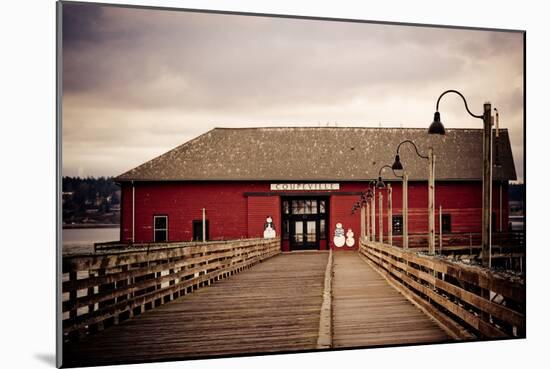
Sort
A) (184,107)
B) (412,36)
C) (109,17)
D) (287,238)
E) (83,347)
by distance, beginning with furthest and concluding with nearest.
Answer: (287,238) < (412,36) < (184,107) < (109,17) < (83,347)

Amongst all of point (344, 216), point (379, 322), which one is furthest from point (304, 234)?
point (379, 322)

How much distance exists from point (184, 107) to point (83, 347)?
221 centimetres

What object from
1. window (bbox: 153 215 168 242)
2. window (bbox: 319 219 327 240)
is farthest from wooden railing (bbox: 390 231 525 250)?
window (bbox: 153 215 168 242)

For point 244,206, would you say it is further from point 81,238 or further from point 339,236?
point 81,238

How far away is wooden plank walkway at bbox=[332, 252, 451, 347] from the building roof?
159 cm

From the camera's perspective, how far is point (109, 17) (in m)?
5.56

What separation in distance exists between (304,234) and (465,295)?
487cm

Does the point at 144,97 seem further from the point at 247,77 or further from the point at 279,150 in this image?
the point at 279,150

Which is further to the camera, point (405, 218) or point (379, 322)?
point (405, 218)

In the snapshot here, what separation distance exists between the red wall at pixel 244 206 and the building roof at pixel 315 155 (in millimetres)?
169

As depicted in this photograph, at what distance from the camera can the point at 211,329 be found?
5.77 m


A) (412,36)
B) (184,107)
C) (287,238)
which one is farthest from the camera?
(287,238)

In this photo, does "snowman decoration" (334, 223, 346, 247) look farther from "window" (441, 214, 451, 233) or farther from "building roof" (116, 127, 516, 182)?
"window" (441, 214, 451, 233)
